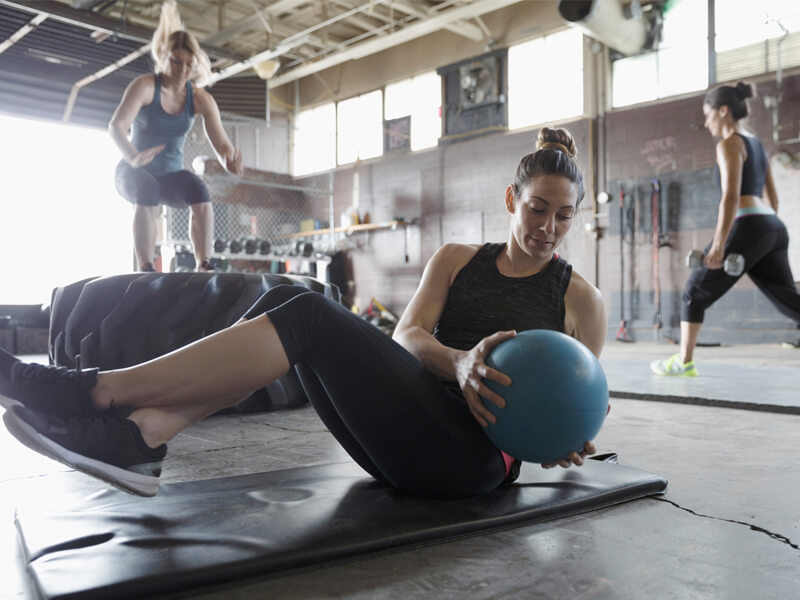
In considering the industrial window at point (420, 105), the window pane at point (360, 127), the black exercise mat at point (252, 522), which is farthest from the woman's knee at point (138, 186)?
the window pane at point (360, 127)

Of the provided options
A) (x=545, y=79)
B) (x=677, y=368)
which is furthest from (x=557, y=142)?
(x=545, y=79)

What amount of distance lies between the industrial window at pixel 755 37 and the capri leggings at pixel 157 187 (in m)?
6.12

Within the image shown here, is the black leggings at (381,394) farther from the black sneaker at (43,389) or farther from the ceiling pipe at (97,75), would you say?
the ceiling pipe at (97,75)

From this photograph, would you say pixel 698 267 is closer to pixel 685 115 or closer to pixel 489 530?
pixel 489 530

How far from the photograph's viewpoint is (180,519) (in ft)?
4.68

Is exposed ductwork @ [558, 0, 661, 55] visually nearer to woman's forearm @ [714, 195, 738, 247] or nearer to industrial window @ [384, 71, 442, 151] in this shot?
industrial window @ [384, 71, 442, 151]

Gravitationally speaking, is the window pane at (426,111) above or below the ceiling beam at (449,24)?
below

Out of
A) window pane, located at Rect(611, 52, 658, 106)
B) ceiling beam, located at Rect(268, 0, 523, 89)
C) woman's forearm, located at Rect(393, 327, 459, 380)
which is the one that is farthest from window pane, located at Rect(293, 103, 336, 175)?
woman's forearm, located at Rect(393, 327, 459, 380)

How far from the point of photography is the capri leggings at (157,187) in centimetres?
359

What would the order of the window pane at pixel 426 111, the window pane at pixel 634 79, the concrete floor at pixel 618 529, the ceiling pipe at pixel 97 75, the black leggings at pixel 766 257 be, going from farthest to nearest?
the window pane at pixel 426 111 → the window pane at pixel 634 79 → the ceiling pipe at pixel 97 75 → the black leggings at pixel 766 257 → the concrete floor at pixel 618 529

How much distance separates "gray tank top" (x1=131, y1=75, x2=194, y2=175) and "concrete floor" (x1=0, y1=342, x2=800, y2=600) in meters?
1.52

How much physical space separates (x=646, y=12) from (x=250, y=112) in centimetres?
524

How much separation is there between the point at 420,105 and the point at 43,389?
31.6ft

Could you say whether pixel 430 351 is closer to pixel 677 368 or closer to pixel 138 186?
pixel 138 186
